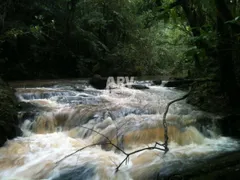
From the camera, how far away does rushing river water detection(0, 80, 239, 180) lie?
4590mm

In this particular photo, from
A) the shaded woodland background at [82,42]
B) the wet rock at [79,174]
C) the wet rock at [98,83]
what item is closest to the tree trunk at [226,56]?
the wet rock at [79,174]

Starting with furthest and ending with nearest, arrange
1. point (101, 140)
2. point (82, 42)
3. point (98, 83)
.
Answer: point (82, 42) < point (98, 83) < point (101, 140)

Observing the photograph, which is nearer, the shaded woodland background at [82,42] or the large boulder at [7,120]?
the large boulder at [7,120]

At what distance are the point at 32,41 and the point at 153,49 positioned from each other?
8882 millimetres

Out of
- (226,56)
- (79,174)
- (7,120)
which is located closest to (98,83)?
(7,120)

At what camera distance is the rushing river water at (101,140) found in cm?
459

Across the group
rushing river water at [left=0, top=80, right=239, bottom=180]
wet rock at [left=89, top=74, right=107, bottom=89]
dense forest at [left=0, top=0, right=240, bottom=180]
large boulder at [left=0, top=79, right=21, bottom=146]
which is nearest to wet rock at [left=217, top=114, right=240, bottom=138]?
dense forest at [left=0, top=0, right=240, bottom=180]

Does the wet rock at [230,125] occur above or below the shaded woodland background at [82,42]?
below

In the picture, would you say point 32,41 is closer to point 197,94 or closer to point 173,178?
point 197,94

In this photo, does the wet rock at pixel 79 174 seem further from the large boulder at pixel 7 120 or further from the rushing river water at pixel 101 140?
the large boulder at pixel 7 120

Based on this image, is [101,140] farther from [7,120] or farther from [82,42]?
[82,42]

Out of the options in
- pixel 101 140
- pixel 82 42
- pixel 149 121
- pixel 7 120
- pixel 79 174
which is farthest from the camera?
pixel 82 42

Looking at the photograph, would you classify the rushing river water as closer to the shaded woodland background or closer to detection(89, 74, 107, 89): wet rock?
detection(89, 74, 107, 89): wet rock

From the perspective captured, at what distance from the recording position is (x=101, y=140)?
5.84m
